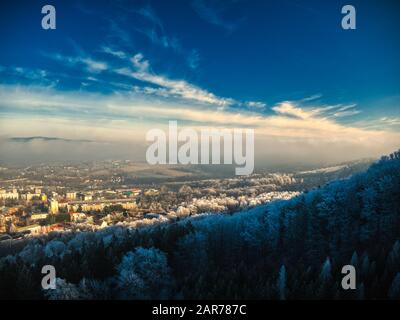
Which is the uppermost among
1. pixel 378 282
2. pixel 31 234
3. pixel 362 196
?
pixel 362 196

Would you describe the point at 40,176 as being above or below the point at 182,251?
above

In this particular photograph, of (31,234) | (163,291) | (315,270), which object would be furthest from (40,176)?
(315,270)

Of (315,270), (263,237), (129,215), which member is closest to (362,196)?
(263,237)

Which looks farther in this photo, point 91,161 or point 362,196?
point 91,161

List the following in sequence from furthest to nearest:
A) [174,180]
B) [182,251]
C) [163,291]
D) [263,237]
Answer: [174,180]
[263,237]
[182,251]
[163,291]

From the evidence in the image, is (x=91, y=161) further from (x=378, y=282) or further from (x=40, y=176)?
(x=378, y=282)
